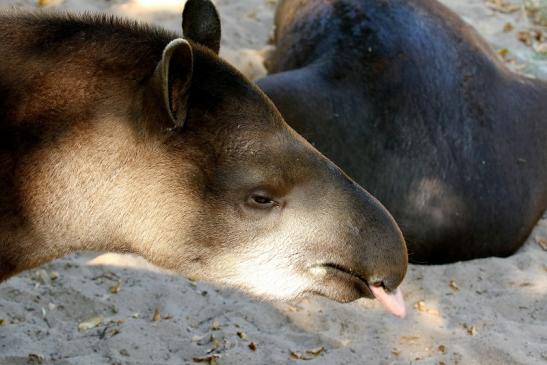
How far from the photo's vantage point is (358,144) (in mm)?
5559

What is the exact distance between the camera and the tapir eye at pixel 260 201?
3.33 m

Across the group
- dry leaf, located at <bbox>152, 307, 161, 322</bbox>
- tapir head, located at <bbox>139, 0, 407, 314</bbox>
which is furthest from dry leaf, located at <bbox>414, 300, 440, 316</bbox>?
tapir head, located at <bbox>139, 0, 407, 314</bbox>

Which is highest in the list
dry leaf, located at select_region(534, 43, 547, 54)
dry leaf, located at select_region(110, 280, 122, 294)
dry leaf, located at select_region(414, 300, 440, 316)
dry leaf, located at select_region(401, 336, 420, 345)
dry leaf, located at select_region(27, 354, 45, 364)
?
dry leaf, located at select_region(534, 43, 547, 54)

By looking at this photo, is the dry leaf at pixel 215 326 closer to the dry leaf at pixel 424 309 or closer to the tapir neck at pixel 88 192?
the dry leaf at pixel 424 309

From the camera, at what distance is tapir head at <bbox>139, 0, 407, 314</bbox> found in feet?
10.7

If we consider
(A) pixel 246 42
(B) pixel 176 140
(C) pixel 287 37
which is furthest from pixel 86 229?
(A) pixel 246 42

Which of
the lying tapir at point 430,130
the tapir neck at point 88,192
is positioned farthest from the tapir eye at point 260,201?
the lying tapir at point 430,130

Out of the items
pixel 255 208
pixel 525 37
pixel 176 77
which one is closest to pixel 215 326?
pixel 255 208

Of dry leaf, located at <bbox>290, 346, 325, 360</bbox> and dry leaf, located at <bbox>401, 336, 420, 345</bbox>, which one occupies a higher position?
dry leaf, located at <bbox>401, 336, 420, 345</bbox>

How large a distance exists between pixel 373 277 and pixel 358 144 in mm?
2203

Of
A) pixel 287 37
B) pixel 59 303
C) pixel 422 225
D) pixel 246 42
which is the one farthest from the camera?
pixel 246 42

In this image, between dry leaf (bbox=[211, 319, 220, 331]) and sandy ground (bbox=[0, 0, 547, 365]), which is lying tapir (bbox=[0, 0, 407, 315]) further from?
dry leaf (bbox=[211, 319, 220, 331])

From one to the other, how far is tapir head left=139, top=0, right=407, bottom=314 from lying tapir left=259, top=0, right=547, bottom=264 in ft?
6.69

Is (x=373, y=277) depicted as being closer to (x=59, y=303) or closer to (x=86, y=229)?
(x=86, y=229)
